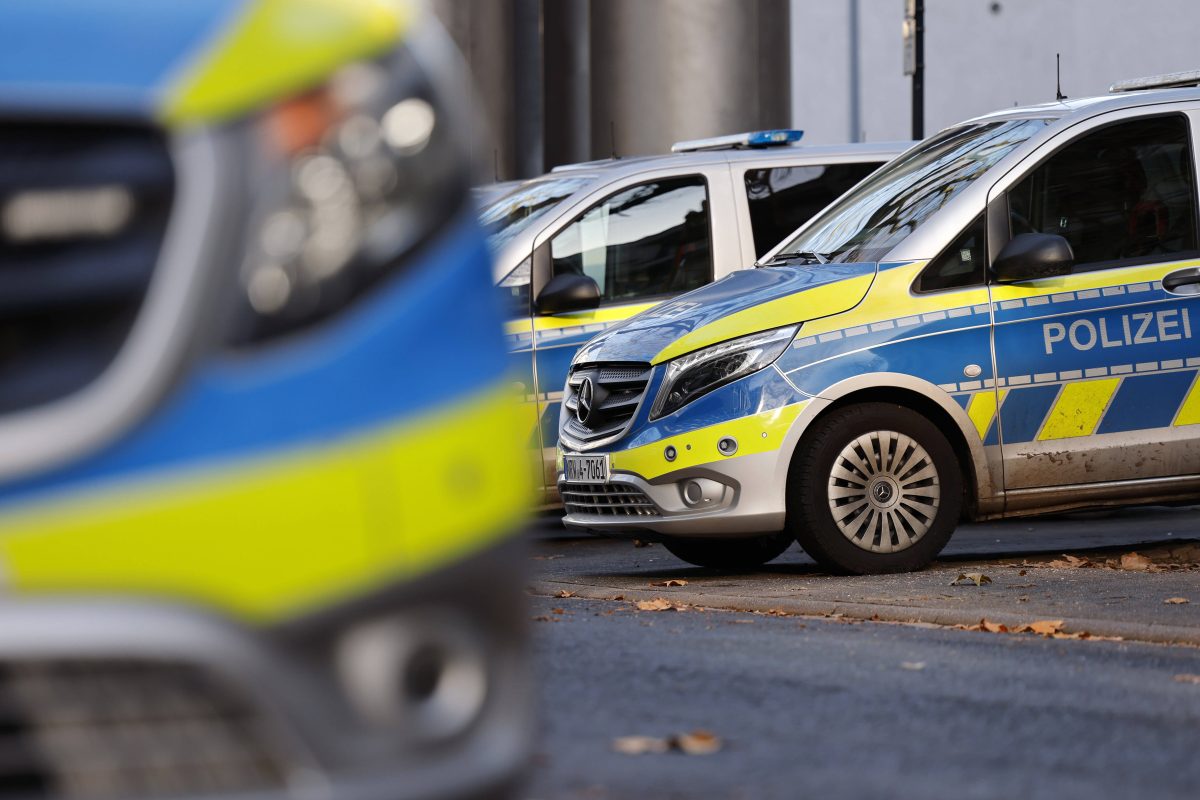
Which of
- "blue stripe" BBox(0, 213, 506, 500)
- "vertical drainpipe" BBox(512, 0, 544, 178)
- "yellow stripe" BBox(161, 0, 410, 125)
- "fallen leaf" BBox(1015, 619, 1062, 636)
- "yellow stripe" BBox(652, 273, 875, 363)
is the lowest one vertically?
"fallen leaf" BBox(1015, 619, 1062, 636)

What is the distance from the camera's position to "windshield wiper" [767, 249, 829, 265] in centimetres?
880

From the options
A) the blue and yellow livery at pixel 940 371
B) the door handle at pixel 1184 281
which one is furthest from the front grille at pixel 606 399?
the door handle at pixel 1184 281

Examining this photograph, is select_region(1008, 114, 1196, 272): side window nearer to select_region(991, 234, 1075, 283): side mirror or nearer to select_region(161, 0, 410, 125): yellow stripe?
select_region(991, 234, 1075, 283): side mirror

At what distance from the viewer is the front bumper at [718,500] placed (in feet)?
26.2

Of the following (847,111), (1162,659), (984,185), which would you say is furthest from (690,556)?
(847,111)

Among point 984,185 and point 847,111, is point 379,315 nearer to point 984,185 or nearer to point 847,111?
point 984,185

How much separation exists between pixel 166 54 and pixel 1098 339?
6406mm

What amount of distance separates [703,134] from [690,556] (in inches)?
520

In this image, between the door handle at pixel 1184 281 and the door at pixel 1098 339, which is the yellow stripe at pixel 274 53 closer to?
the door at pixel 1098 339

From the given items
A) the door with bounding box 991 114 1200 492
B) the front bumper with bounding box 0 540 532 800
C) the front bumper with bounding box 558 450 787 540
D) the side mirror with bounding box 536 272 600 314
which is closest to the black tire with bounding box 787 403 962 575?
the front bumper with bounding box 558 450 787 540

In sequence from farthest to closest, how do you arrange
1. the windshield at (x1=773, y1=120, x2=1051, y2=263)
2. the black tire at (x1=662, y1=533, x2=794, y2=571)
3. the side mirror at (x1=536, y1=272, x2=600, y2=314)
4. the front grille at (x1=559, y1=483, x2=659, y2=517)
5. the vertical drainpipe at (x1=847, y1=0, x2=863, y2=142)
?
1. the vertical drainpipe at (x1=847, y1=0, x2=863, y2=142)
2. the side mirror at (x1=536, y1=272, x2=600, y2=314)
3. the black tire at (x1=662, y1=533, x2=794, y2=571)
4. the windshield at (x1=773, y1=120, x2=1051, y2=263)
5. the front grille at (x1=559, y1=483, x2=659, y2=517)

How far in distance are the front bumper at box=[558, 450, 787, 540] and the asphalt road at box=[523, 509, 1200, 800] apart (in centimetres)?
74

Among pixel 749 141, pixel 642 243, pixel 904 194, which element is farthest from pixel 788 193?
pixel 904 194

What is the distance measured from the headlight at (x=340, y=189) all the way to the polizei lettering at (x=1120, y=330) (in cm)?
610
